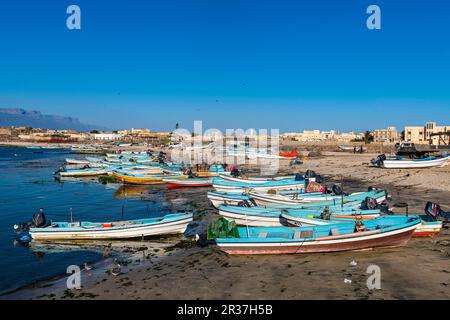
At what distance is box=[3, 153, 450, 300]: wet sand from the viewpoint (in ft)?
39.4

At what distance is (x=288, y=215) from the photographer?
19.1 metres

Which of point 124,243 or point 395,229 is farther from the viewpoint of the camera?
point 124,243

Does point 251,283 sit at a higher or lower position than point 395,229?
lower

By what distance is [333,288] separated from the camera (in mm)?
12180

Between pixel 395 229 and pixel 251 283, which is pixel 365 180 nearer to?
pixel 395 229

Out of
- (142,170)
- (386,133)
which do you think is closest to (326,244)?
(142,170)

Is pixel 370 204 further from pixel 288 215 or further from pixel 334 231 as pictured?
pixel 334 231

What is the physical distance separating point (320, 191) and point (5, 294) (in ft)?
67.6

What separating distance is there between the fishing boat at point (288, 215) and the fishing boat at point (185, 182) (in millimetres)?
18125

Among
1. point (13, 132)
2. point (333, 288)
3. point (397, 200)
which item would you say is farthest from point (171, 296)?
point (13, 132)

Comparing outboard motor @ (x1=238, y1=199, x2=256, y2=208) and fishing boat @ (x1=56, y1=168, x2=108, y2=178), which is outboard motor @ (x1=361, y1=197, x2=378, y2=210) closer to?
outboard motor @ (x1=238, y1=199, x2=256, y2=208)

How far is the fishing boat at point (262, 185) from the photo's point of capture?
31.3 meters

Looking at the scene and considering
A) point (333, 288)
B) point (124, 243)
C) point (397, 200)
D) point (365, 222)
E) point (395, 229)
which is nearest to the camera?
point (333, 288)

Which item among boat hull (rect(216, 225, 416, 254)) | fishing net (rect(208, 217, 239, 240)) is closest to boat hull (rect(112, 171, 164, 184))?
fishing net (rect(208, 217, 239, 240))
